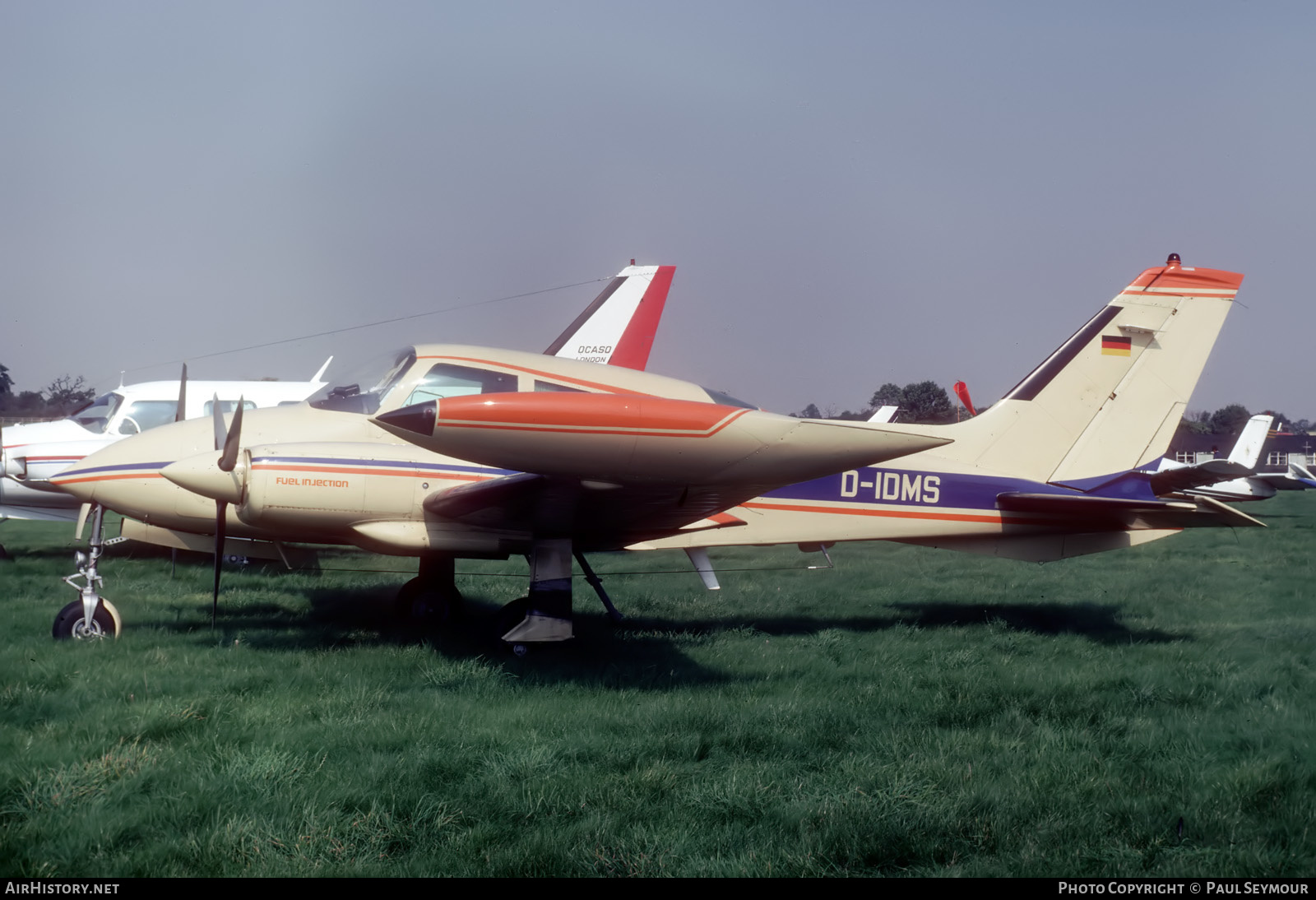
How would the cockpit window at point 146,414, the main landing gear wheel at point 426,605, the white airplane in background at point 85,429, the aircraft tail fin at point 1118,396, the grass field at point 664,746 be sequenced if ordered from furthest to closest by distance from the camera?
the cockpit window at point 146,414 < the white airplane in background at point 85,429 < the aircraft tail fin at point 1118,396 < the main landing gear wheel at point 426,605 < the grass field at point 664,746

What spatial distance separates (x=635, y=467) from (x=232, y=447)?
10.7 feet

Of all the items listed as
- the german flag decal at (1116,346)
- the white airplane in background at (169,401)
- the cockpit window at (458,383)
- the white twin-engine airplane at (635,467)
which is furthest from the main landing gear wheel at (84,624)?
the german flag decal at (1116,346)

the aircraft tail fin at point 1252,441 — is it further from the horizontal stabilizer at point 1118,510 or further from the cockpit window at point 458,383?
the cockpit window at point 458,383

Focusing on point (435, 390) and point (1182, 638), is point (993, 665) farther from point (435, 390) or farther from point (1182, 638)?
point (435, 390)

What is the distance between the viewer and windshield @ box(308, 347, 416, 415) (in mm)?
7590

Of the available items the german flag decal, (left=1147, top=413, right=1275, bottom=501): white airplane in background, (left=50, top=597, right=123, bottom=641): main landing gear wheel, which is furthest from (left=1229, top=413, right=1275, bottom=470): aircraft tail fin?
(left=50, top=597, right=123, bottom=641): main landing gear wheel

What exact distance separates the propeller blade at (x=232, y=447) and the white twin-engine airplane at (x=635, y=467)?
13mm

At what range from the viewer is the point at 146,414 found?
13.4m

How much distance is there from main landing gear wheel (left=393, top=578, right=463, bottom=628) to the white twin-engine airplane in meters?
0.03

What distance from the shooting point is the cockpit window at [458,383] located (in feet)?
24.4

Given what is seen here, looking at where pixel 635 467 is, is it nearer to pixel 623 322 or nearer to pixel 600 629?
pixel 600 629

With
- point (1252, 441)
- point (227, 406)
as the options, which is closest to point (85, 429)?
point (227, 406)

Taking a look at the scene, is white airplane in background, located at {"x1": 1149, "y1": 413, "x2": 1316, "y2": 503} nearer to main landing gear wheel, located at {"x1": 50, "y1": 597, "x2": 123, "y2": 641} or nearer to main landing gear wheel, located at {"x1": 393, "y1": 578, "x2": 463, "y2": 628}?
main landing gear wheel, located at {"x1": 393, "y1": 578, "x2": 463, "y2": 628}

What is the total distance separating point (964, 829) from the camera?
362 cm
